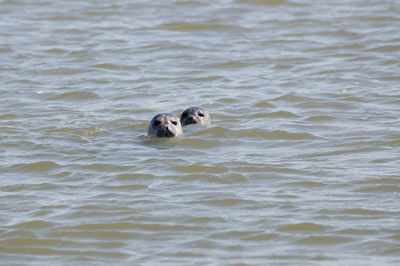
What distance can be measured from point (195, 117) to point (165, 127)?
88 cm

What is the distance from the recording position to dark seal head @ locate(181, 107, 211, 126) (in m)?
11.9

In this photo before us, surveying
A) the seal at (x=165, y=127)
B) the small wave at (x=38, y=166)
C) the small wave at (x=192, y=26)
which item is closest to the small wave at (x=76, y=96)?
the seal at (x=165, y=127)

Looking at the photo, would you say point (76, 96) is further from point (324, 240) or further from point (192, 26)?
point (324, 240)

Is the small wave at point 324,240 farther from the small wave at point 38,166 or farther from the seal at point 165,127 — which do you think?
the seal at point 165,127

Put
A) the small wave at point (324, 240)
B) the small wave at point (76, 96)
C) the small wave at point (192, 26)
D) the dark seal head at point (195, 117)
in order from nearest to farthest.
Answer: the small wave at point (324, 240), the dark seal head at point (195, 117), the small wave at point (76, 96), the small wave at point (192, 26)

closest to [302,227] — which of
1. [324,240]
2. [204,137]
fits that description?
[324,240]

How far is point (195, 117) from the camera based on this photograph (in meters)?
11.9

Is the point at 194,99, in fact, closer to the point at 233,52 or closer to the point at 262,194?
the point at 233,52

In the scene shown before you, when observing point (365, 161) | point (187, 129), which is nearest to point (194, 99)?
point (187, 129)

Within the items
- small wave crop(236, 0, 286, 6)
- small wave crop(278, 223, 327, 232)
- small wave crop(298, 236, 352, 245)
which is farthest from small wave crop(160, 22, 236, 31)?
small wave crop(298, 236, 352, 245)

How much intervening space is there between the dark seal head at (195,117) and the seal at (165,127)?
Answer: 418mm

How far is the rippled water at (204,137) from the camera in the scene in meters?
7.61

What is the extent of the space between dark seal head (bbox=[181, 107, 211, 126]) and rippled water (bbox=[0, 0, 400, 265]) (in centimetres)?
20

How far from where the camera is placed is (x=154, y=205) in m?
8.41
